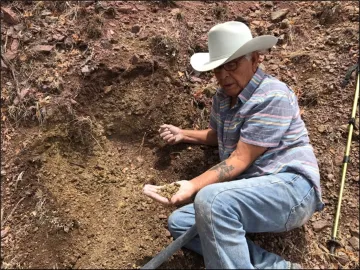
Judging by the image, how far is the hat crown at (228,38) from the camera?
2.11 metres

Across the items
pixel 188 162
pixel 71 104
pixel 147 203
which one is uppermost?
pixel 71 104

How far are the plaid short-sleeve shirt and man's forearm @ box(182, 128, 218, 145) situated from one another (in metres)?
0.45

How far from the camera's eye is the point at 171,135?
9.02 feet

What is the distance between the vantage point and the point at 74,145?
2875 millimetres

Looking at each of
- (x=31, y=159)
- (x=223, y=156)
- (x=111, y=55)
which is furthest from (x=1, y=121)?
(x=223, y=156)

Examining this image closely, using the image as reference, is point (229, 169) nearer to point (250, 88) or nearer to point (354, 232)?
point (250, 88)

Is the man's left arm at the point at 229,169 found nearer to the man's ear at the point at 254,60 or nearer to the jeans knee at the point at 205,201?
the jeans knee at the point at 205,201

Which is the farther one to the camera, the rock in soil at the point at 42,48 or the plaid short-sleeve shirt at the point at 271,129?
the rock in soil at the point at 42,48

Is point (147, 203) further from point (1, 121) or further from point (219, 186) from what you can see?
point (1, 121)

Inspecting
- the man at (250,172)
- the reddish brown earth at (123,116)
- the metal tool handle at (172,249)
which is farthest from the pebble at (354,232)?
the metal tool handle at (172,249)

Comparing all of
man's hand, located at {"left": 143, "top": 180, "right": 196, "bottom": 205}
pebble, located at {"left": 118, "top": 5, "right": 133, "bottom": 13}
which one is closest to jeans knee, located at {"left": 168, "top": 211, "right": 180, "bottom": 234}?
man's hand, located at {"left": 143, "top": 180, "right": 196, "bottom": 205}

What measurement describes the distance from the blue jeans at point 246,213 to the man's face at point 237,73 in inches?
22.5

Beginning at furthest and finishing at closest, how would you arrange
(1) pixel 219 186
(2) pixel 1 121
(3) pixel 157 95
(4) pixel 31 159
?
(3) pixel 157 95 < (2) pixel 1 121 < (4) pixel 31 159 < (1) pixel 219 186

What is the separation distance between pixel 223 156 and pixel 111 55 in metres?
1.52
